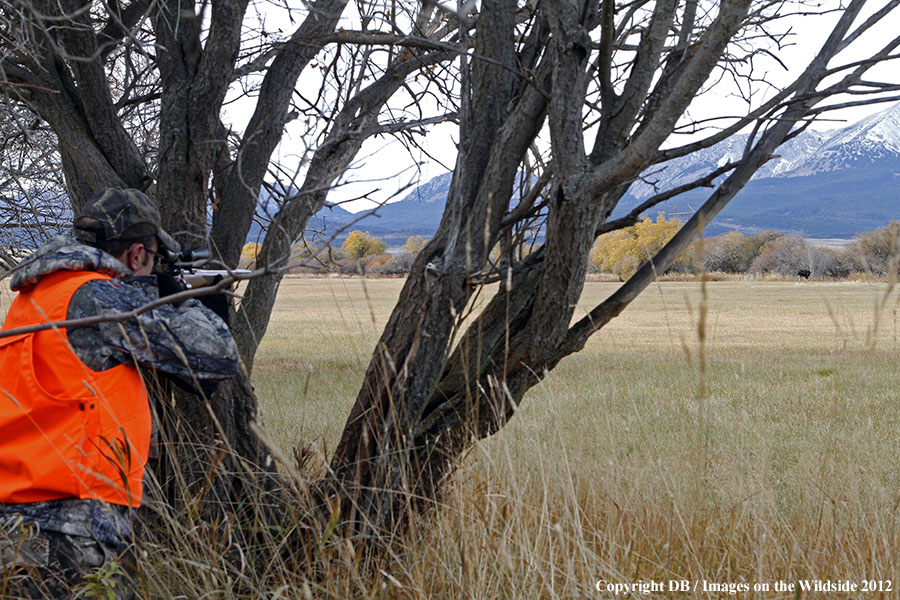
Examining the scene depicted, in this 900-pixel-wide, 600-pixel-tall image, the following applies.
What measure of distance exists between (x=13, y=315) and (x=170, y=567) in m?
1.00

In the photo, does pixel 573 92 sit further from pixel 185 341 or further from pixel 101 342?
pixel 101 342

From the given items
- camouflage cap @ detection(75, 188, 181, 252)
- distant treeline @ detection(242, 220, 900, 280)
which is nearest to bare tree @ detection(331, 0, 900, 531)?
camouflage cap @ detection(75, 188, 181, 252)

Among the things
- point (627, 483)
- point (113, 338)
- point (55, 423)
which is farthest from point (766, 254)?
point (55, 423)

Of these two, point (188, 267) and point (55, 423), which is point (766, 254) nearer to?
point (188, 267)

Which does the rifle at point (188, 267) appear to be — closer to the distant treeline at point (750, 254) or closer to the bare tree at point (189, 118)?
the bare tree at point (189, 118)

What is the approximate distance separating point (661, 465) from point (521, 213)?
195 centimetres

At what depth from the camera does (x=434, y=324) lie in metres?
2.82

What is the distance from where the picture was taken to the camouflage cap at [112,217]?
2514 mm

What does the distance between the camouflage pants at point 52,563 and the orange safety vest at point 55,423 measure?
0.40ft

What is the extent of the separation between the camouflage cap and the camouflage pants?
99 cm

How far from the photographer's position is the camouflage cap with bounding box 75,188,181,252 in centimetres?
251

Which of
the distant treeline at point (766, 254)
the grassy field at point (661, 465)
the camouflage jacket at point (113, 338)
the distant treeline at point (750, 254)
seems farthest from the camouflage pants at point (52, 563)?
the distant treeline at point (766, 254)

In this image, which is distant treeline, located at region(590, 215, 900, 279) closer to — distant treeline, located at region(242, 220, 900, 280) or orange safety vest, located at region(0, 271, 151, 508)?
distant treeline, located at region(242, 220, 900, 280)

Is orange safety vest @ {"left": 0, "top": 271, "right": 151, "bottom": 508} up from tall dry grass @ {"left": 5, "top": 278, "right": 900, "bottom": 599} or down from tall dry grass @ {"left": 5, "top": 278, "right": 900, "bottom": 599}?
up
